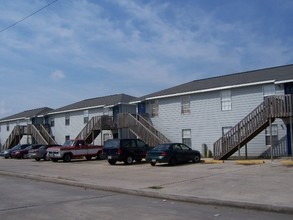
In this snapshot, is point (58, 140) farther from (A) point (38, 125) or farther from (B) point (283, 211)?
(B) point (283, 211)

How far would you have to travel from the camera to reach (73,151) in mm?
34000

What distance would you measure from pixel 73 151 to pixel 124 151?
7.74 meters

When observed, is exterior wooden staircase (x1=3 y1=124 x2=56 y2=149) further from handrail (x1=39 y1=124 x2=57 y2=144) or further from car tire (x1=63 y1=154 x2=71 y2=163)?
car tire (x1=63 y1=154 x2=71 y2=163)

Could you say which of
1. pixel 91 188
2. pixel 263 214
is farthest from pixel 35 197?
pixel 263 214

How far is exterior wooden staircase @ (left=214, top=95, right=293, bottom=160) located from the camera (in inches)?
946

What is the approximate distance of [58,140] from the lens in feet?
169

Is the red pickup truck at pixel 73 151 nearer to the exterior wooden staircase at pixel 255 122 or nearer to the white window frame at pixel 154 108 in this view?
the white window frame at pixel 154 108

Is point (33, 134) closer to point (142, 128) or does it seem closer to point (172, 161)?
point (142, 128)

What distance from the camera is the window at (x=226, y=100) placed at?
3056 centimetres

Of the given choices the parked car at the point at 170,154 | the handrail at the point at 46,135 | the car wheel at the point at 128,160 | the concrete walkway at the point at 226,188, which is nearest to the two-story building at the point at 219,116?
the parked car at the point at 170,154

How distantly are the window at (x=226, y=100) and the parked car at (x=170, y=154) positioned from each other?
18.8 feet

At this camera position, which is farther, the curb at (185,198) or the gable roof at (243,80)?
the gable roof at (243,80)

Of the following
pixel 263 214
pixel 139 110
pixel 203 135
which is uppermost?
pixel 139 110

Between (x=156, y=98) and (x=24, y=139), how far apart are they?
28545mm
